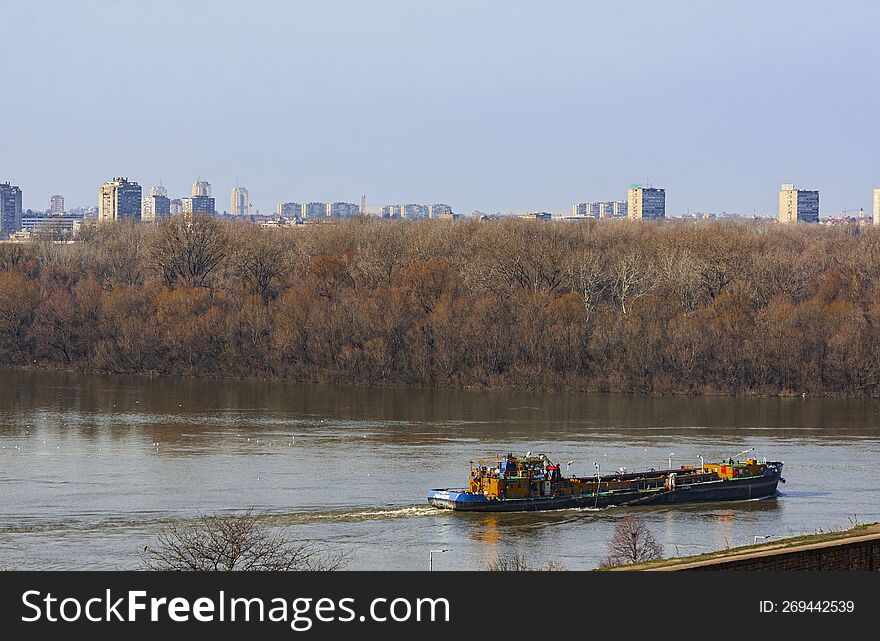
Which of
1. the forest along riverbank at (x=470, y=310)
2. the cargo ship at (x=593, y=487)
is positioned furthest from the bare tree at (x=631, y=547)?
the forest along riverbank at (x=470, y=310)

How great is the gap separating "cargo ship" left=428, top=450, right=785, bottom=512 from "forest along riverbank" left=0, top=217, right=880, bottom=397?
20.3m

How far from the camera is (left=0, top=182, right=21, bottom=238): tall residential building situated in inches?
6841

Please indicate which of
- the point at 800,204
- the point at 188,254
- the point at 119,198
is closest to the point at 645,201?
the point at 800,204

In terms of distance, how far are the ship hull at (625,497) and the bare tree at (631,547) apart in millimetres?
3441

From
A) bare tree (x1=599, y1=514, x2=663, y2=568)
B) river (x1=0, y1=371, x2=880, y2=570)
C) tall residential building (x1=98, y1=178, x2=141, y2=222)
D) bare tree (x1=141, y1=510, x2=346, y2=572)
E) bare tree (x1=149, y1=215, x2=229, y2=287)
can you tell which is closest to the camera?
bare tree (x1=141, y1=510, x2=346, y2=572)

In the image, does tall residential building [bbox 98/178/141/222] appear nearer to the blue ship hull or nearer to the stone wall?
the blue ship hull

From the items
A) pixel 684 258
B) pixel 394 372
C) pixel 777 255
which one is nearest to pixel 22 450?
pixel 394 372

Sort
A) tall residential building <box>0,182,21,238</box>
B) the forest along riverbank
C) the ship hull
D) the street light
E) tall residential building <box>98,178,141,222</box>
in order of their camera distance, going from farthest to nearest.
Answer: tall residential building <box>0,182,21,238</box>, tall residential building <box>98,178,141,222</box>, the forest along riverbank, the ship hull, the street light

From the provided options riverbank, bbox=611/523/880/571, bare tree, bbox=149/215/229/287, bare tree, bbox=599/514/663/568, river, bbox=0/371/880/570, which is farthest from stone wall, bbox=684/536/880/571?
bare tree, bbox=149/215/229/287

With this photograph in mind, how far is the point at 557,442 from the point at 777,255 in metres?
29.1

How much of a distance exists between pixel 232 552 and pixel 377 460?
14301 mm

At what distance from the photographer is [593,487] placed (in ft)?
98.1

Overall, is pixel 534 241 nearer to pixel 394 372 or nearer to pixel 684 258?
pixel 684 258

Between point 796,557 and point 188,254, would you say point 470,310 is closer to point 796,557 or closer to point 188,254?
point 188,254
